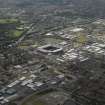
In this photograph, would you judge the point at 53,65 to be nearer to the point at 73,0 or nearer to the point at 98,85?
the point at 98,85

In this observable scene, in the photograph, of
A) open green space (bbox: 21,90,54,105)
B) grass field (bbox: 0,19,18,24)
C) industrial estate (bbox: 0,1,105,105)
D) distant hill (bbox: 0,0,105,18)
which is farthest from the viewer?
distant hill (bbox: 0,0,105,18)

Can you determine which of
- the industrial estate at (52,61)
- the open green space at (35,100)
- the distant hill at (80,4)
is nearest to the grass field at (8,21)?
the industrial estate at (52,61)

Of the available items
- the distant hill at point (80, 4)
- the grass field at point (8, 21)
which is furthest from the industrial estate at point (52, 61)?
the distant hill at point (80, 4)

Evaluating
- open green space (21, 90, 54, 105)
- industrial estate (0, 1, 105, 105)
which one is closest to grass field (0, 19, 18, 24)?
industrial estate (0, 1, 105, 105)

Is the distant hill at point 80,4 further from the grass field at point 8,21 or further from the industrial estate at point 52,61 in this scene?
the grass field at point 8,21

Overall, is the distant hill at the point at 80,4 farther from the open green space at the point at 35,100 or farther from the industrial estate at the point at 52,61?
the open green space at the point at 35,100

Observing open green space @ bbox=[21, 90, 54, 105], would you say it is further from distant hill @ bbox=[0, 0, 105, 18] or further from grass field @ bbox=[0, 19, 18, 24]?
distant hill @ bbox=[0, 0, 105, 18]

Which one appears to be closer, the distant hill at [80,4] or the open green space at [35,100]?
the open green space at [35,100]

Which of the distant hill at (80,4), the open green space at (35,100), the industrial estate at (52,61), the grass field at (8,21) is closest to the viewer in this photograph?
the open green space at (35,100)

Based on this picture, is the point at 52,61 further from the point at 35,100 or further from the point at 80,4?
the point at 80,4

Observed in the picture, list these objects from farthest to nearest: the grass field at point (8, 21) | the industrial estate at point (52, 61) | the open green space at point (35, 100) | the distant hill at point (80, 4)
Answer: the distant hill at point (80, 4)
the grass field at point (8, 21)
the industrial estate at point (52, 61)
the open green space at point (35, 100)

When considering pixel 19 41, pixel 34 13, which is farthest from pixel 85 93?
pixel 34 13

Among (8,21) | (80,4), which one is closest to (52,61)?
(8,21)

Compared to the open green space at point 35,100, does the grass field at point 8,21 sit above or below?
above
